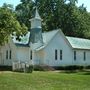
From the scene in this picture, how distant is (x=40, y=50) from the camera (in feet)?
143

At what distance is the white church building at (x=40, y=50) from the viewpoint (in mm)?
43656

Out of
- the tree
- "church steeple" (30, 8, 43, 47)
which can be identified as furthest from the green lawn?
"church steeple" (30, 8, 43, 47)

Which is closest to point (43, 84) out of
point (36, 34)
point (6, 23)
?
point (6, 23)

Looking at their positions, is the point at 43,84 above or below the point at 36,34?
below

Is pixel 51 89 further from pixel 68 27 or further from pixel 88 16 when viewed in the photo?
pixel 88 16

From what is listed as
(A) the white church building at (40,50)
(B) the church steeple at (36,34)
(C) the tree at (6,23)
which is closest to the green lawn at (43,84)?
(C) the tree at (6,23)

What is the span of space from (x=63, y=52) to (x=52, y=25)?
26.4 metres

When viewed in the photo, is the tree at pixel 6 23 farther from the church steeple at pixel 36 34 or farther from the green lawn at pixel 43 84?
the green lawn at pixel 43 84

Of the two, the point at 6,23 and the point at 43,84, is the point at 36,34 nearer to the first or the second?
the point at 6,23

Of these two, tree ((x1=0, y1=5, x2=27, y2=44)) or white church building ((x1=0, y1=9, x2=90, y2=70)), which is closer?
tree ((x1=0, y1=5, x2=27, y2=44))

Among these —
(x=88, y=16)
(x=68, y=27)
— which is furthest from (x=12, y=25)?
(x=88, y=16)

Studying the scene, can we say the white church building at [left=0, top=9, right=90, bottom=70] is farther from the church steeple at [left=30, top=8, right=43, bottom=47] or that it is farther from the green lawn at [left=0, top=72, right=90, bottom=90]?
the green lawn at [left=0, top=72, right=90, bottom=90]

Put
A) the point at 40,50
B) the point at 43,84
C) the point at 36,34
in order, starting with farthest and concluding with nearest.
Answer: the point at 36,34 < the point at 40,50 < the point at 43,84

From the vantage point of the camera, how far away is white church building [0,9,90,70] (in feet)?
143
